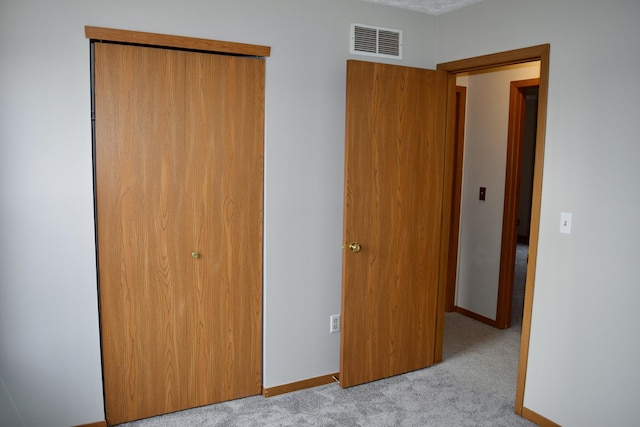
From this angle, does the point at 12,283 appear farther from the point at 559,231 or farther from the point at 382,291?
the point at 559,231

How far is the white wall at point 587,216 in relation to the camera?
2.27 metres

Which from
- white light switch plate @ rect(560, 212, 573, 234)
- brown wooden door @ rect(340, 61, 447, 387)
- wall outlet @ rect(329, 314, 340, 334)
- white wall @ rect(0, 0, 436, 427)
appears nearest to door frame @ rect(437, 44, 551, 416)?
white light switch plate @ rect(560, 212, 573, 234)

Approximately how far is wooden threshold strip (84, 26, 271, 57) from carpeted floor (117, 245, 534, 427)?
1964mm

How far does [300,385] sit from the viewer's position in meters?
3.03

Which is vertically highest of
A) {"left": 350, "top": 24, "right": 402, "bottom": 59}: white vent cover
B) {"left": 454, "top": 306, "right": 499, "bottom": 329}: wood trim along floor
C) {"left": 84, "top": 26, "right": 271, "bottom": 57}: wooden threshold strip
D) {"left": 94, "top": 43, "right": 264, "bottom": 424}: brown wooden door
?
{"left": 350, "top": 24, "right": 402, "bottom": 59}: white vent cover

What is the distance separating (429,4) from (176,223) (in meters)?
1.99

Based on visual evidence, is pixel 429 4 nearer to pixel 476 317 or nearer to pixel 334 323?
pixel 334 323

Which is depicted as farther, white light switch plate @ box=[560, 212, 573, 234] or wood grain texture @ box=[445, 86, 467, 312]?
wood grain texture @ box=[445, 86, 467, 312]

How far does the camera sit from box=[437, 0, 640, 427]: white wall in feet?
7.45

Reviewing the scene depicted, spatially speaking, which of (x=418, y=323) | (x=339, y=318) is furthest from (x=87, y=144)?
(x=418, y=323)

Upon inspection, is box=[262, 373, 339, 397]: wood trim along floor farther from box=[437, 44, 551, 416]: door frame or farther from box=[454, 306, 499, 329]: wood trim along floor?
box=[454, 306, 499, 329]: wood trim along floor

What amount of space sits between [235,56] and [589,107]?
1819 mm

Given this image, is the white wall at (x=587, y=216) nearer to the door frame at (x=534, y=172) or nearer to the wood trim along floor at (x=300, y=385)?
the door frame at (x=534, y=172)

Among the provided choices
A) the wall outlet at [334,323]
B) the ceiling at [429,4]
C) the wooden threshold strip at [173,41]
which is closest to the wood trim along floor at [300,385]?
the wall outlet at [334,323]
